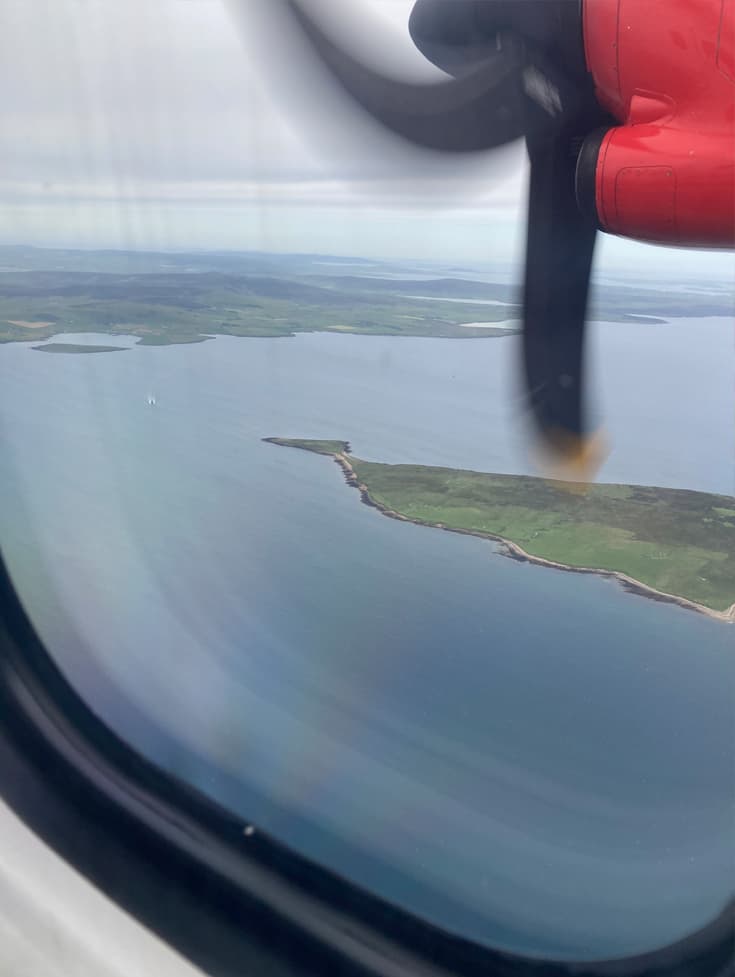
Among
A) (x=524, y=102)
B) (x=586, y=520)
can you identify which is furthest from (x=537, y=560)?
(x=524, y=102)

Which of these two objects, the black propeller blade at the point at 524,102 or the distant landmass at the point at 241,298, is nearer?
the black propeller blade at the point at 524,102

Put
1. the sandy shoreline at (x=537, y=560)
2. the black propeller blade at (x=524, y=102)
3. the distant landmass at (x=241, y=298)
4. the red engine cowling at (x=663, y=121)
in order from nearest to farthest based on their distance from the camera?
the red engine cowling at (x=663, y=121), the black propeller blade at (x=524, y=102), the sandy shoreline at (x=537, y=560), the distant landmass at (x=241, y=298)

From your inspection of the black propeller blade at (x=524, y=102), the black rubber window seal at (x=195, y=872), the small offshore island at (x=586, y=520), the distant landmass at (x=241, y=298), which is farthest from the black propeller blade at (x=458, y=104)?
the black rubber window seal at (x=195, y=872)

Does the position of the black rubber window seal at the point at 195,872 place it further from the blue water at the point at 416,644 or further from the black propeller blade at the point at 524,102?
the black propeller blade at the point at 524,102

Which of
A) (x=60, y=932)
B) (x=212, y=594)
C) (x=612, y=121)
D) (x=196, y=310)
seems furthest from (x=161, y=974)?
(x=612, y=121)

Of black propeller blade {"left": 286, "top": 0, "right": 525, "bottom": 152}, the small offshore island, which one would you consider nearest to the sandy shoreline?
the small offshore island

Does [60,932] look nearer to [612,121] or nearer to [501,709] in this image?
[501,709]

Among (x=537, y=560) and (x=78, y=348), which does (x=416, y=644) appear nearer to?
(x=537, y=560)

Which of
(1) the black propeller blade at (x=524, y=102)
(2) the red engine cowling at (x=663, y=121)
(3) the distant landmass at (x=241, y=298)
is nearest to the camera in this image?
(2) the red engine cowling at (x=663, y=121)
